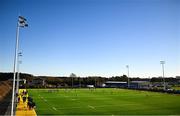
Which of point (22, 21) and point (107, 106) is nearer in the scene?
point (22, 21)

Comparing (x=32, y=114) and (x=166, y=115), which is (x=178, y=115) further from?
(x=32, y=114)

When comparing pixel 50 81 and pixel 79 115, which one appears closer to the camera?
pixel 79 115

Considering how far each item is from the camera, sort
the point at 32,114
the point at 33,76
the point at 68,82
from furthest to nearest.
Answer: the point at 33,76
the point at 68,82
the point at 32,114

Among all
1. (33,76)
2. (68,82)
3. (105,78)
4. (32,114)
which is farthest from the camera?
(105,78)

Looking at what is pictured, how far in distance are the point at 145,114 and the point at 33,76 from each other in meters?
150

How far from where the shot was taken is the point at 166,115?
25.6m

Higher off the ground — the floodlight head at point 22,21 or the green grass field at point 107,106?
the floodlight head at point 22,21

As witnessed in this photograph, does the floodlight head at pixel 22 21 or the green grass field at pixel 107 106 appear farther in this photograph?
the green grass field at pixel 107 106

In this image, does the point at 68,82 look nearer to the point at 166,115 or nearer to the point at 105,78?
the point at 105,78

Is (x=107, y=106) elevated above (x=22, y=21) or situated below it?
below

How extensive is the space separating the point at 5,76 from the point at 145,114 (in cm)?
14068

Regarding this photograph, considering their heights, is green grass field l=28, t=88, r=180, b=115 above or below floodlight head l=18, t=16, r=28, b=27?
below

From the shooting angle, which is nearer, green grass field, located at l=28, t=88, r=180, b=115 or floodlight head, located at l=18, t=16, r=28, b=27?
floodlight head, located at l=18, t=16, r=28, b=27

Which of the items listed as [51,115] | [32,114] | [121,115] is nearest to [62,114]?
[51,115]
